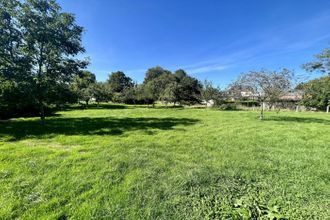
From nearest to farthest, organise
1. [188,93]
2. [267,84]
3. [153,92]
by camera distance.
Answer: [267,84]
[153,92]
[188,93]

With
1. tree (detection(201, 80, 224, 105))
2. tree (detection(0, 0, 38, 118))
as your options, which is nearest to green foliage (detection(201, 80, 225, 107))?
tree (detection(201, 80, 224, 105))

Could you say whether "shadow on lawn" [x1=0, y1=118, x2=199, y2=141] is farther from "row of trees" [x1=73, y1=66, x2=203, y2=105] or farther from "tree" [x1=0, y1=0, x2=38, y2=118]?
"row of trees" [x1=73, y1=66, x2=203, y2=105]

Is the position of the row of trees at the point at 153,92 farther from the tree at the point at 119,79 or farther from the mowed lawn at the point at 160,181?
the mowed lawn at the point at 160,181

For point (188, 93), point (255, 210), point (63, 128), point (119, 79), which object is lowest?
point (255, 210)

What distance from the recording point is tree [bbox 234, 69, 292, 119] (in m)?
12.8

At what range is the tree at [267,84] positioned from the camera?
1280 cm

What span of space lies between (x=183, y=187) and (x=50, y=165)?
2804 mm

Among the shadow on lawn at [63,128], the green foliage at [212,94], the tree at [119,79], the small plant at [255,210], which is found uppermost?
the tree at [119,79]

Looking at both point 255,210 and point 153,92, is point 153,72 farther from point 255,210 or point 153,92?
point 255,210

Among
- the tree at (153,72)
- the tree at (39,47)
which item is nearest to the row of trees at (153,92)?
the tree at (153,72)

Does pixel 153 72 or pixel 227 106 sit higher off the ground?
pixel 153 72

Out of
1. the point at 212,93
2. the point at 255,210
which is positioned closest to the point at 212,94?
the point at 212,93

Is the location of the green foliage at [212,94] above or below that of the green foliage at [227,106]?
above

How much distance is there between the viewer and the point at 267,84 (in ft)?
42.9
